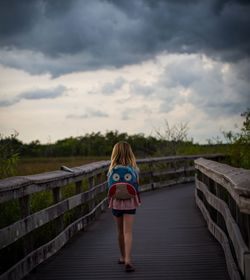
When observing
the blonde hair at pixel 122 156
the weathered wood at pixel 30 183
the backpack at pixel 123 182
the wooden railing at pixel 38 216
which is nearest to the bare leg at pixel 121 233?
the backpack at pixel 123 182

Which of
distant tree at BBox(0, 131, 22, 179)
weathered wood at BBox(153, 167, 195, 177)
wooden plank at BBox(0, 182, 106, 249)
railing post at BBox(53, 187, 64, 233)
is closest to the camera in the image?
wooden plank at BBox(0, 182, 106, 249)

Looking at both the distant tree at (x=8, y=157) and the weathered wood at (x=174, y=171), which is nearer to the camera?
the distant tree at (x=8, y=157)

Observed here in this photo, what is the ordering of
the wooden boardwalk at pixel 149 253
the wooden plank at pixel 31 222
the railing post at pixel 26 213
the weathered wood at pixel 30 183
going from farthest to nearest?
1. the wooden boardwalk at pixel 149 253
2. the railing post at pixel 26 213
3. the weathered wood at pixel 30 183
4. the wooden plank at pixel 31 222

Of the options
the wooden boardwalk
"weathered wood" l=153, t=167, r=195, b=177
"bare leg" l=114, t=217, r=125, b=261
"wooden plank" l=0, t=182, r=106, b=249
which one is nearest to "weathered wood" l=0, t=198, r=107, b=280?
the wooden boardwalk

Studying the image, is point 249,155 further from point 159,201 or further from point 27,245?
point 27,245

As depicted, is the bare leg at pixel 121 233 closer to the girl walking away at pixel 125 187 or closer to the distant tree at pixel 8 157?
the girl walking away at pixel 125 187

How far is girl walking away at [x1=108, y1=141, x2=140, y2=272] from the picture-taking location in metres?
6.34

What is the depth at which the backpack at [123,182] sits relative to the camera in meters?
6.34

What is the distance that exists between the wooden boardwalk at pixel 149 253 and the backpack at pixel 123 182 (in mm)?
867

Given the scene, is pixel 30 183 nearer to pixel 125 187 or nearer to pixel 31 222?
pixel 31 222

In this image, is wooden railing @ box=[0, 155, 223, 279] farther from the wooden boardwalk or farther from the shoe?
the shoe

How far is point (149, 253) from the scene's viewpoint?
7352 mm

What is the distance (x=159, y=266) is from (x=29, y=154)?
48708 mm

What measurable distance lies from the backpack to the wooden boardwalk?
0.87 meters
